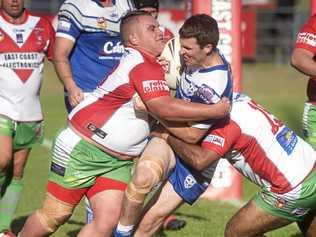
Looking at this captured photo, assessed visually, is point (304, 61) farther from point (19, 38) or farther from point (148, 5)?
point (19, 38)

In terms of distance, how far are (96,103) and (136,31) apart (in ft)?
1.89

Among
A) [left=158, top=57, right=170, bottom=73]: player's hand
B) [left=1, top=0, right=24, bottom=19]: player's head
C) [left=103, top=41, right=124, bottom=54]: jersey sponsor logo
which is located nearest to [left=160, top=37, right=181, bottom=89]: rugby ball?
[left=158, top=57, right=170, bottom=73]: player's hand

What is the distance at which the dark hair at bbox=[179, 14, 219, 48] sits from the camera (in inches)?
269

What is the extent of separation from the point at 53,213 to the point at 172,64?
136 cm

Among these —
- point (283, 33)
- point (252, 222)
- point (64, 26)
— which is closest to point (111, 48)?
point (64, 26)

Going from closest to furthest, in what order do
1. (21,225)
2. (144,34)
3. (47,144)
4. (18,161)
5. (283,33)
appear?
(144,34)
(18,161)
(21,225)
(47,144)
(283,33)

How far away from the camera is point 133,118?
281 inches

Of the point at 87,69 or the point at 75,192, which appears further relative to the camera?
the point at 87,69

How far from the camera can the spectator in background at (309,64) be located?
783cm

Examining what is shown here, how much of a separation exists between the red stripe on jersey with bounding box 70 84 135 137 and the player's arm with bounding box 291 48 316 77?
5.00 feet

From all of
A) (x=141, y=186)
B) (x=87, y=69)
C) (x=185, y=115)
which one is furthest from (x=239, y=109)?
(x=87, y=69)

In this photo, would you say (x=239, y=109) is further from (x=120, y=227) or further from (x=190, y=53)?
→ (x=120, y=227)

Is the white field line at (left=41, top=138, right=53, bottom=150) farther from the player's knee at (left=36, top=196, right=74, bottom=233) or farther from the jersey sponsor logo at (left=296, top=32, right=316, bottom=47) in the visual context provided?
the player's knee at (left=36, top=196, right=74, bottom=233)

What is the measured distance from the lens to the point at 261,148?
6977mm
